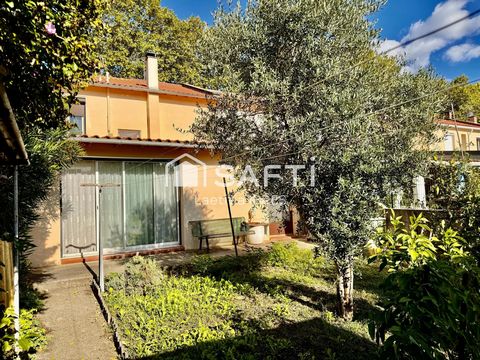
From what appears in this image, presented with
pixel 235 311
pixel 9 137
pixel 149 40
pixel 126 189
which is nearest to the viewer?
pixel 9 137

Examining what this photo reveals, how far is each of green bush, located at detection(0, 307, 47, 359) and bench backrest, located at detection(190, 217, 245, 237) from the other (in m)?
5.03

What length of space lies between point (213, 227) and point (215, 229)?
0.31ft

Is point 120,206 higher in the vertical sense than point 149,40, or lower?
lower

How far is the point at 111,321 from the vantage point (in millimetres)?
5062

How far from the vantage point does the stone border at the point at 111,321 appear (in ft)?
13.7

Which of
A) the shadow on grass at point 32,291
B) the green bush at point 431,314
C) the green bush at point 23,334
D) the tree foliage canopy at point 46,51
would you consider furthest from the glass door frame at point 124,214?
the green bush at point 431,314

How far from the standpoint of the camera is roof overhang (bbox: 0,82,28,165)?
6.78ft

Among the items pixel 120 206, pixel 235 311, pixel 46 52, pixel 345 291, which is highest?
pixel 46 52

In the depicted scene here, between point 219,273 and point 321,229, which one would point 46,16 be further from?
point 219,273

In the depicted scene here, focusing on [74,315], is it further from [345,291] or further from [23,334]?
[345,291]

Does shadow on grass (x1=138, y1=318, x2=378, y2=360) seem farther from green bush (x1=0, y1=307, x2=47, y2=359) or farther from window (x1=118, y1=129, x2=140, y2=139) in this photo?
window (x1=118, y1=129, x2=140, y2=139)

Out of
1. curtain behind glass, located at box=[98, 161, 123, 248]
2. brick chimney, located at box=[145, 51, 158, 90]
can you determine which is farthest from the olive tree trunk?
brick chimney, located at box=[145, 51, 158, 90]

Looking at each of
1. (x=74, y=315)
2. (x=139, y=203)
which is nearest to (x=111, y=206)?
(x=139, y=203)

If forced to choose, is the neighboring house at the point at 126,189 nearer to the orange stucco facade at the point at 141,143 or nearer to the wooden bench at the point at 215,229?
the orange stucco facade at the point at 141,143
